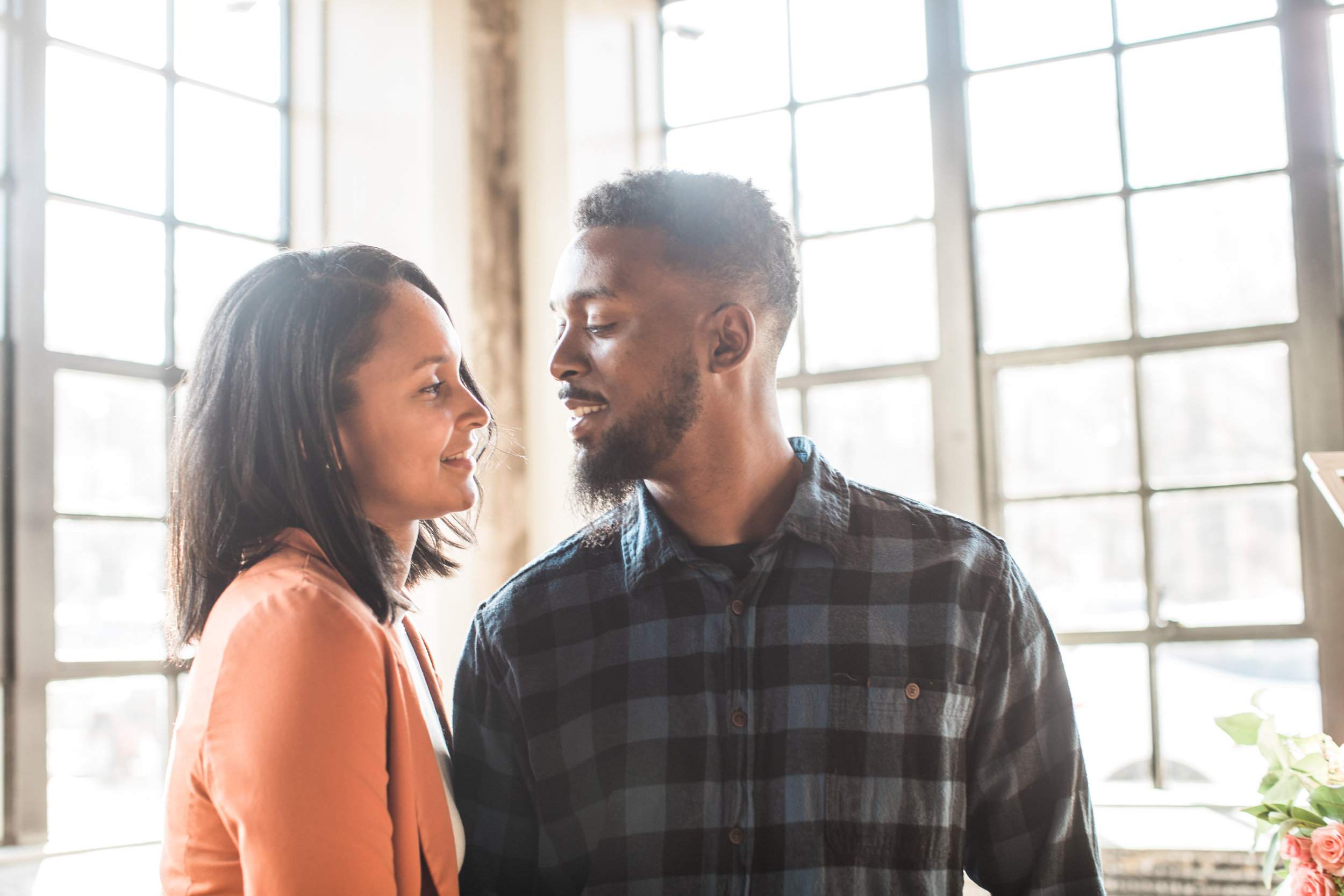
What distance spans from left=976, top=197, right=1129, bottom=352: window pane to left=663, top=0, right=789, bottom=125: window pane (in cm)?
84

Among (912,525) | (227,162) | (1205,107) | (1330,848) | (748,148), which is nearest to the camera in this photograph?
(912,525)

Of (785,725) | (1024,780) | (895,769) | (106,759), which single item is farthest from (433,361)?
(106,759)

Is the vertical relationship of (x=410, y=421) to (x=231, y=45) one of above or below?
below

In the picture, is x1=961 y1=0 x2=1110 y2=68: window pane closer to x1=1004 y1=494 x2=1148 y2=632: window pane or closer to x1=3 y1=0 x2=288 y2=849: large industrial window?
x1=1004 y1=494 x2=1148 y2=632: window pane

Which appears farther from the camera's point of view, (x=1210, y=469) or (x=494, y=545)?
(x=494, y=545)

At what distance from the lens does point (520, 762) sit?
146 centimetres

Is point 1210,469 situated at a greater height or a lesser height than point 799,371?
lesser

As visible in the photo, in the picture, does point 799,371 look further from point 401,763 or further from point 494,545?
point 401,763

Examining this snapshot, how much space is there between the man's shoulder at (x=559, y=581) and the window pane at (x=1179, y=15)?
2.38m

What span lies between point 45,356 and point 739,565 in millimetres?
2018

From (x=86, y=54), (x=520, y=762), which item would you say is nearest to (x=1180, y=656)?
(x=520, y=762)

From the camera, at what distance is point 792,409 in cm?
335

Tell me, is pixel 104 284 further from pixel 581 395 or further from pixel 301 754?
pixel 301 754

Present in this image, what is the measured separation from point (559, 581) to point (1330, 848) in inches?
57.5
